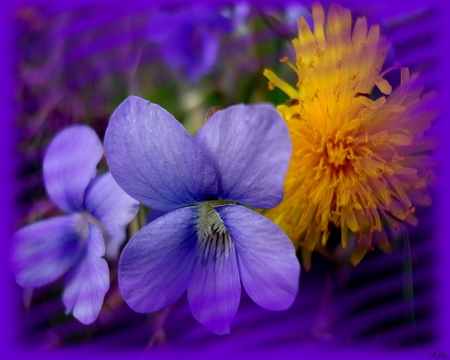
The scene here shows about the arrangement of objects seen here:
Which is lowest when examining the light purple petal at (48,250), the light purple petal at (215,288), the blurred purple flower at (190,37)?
the light purple petal at (48,250)

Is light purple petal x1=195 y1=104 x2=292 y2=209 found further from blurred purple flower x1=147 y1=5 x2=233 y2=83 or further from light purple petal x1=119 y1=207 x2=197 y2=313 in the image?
blurred purple flower x1=147 y1=5 x2=233 y2=83

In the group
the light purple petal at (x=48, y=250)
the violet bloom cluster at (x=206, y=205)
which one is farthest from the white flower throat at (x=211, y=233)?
the light purple petal at (x=48, y=250)

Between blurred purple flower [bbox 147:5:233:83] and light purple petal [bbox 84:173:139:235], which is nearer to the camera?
light purple petal [bbox 84:173:139:235]

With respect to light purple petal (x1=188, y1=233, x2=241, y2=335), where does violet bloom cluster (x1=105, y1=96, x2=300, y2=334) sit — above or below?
above

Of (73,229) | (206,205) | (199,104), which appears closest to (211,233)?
(206,205)

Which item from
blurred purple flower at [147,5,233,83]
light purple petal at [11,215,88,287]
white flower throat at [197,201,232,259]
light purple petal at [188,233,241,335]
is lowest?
light purple petal at [11,215,88,287]

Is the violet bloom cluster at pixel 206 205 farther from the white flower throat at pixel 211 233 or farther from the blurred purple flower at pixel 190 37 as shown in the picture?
the blurred purple flower at pixel 190 37

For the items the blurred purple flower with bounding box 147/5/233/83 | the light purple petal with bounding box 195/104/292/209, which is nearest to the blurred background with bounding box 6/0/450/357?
the blurred purple flower with bounding box 147/5/233/83
